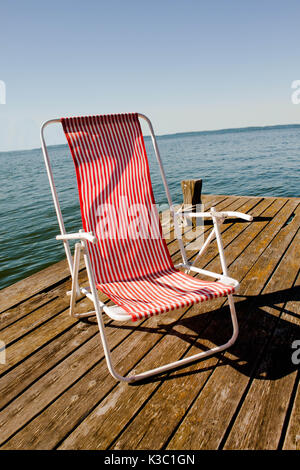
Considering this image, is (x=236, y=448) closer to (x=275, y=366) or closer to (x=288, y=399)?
(x=288, y=399)

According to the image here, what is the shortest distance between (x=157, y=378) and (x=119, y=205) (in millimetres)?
1186

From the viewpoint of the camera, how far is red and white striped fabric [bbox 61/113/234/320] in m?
2.28

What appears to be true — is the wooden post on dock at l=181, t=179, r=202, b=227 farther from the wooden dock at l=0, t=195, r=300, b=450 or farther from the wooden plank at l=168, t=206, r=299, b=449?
the wooden plank at l=168, t=206, r=299, b=449

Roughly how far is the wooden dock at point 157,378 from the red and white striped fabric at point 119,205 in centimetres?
33

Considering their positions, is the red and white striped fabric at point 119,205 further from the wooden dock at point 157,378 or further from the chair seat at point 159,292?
the wooden dock at point 157,378

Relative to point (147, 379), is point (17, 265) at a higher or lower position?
lower

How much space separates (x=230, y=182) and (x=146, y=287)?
Result: 12293mm

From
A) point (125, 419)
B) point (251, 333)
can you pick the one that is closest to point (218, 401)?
point (125, 419)

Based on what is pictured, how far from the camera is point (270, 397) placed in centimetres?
159

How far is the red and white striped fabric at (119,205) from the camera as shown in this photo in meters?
2.28

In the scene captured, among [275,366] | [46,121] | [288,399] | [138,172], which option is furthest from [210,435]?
[46,121]

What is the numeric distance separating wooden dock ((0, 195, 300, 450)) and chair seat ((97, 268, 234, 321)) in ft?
0.98

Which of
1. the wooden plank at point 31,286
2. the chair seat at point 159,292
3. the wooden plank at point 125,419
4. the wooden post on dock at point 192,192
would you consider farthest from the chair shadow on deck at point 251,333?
the wooden post on dock at point 192,192
